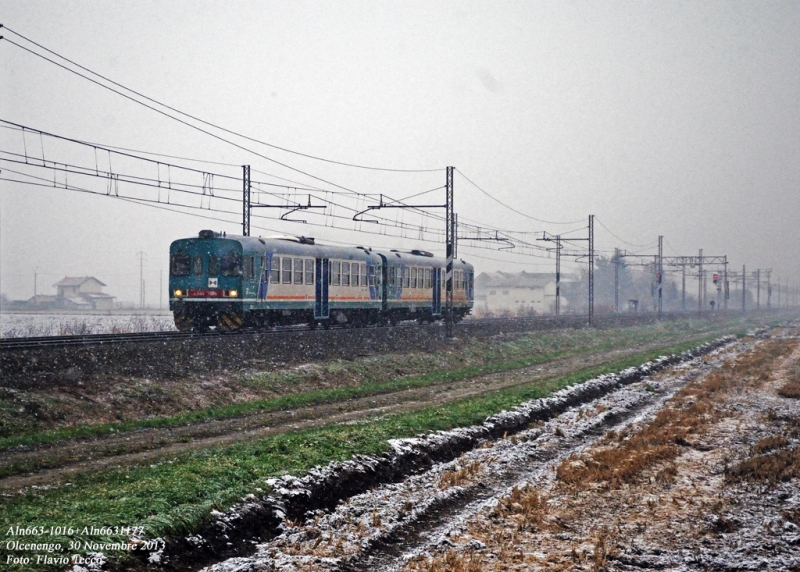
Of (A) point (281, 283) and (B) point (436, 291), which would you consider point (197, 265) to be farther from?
(B) point (436, 291)

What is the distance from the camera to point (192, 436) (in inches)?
557

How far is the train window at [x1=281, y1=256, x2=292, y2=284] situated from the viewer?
28.1 metres

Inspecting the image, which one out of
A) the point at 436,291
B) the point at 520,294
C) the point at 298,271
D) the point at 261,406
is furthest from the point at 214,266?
the point at 520,294

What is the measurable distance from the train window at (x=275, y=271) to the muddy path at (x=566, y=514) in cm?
1387

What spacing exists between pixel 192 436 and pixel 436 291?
1097 inches

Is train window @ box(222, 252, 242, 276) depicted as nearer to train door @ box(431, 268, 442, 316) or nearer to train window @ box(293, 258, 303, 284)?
train window @ box(293, 258, 303, 284)

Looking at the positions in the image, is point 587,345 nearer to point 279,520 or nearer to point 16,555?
point 279,520

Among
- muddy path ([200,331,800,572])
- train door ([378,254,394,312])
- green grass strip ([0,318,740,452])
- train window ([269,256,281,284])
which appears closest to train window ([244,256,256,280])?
train window ([269,256,281,284])

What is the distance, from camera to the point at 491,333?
3881 cm

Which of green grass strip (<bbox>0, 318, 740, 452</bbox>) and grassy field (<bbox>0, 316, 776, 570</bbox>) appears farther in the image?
green grass strip (<bbox>0, 318, 740, 452</bbox>)

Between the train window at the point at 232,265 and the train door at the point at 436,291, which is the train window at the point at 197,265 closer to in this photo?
the train window at the point at 232,265

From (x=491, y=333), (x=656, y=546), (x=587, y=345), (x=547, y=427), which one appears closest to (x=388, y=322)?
(x=491, y=333)

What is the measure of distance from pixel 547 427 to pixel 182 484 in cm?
909

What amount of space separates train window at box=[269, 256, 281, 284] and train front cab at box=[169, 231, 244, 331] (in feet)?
4.09
